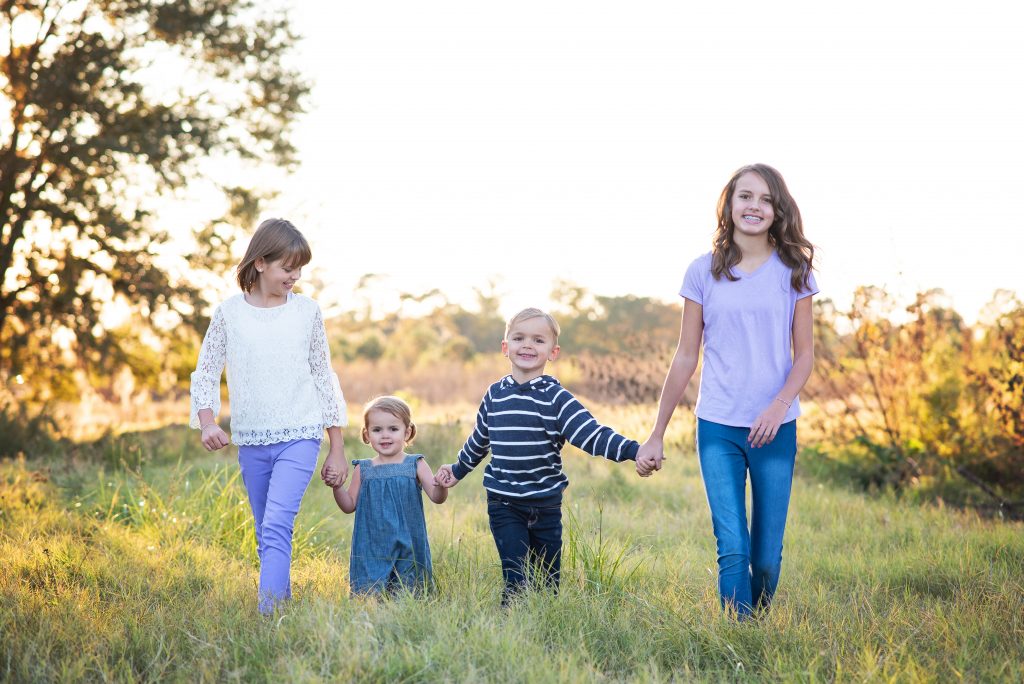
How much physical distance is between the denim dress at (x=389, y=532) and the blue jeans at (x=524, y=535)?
405 millimetres

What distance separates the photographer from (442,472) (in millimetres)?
4207

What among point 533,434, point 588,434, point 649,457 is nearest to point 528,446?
point 533,434

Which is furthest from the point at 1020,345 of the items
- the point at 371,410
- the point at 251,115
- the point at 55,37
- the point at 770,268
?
the point at 55,37

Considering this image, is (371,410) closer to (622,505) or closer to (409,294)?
(622,505)

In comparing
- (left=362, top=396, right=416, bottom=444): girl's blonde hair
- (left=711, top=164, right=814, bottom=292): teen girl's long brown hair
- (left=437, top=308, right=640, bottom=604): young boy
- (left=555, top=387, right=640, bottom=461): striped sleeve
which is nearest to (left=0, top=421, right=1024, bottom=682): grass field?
(left=437, top=308, right=640, bottom=604): young boy

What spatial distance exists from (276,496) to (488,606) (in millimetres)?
1032

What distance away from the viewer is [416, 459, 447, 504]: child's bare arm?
4195mm

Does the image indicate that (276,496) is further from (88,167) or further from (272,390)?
(88,167)

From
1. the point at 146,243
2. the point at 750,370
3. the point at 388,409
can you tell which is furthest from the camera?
the point at 146,243

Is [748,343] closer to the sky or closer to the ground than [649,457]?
closer to the sky

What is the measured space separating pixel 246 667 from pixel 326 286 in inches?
579

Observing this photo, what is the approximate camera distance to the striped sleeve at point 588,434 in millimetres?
3783

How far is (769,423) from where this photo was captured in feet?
12.0

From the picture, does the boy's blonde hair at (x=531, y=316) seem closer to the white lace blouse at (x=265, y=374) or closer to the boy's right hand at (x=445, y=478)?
the boy's right hand at (x=445, y=478)
